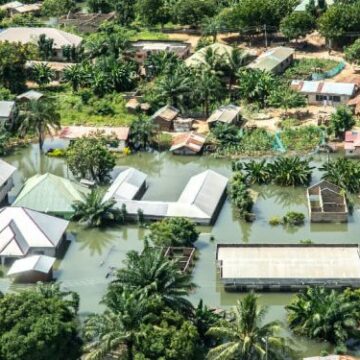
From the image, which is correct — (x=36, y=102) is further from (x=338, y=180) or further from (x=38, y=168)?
(x=338, y=180)

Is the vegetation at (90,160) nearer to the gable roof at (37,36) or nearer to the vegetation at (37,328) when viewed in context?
the vegetation at (37,328)

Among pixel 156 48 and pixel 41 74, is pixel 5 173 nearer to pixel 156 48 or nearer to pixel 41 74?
pixel 41 74

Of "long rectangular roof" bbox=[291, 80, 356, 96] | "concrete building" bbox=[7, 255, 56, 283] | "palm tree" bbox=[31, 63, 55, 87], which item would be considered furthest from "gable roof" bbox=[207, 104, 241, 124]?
"concrete building" bbox=[7, 255, 56, 283]

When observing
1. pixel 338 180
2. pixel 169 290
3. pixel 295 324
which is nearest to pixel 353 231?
pixel 338 180

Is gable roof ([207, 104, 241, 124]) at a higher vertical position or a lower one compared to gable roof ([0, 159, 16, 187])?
lower

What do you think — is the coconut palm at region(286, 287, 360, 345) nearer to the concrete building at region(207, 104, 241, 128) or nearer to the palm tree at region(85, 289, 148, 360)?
the palm tree at region(85, 289, 148, 360)

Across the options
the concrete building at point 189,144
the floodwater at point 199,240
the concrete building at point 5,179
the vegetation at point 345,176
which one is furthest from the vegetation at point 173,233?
the concrete building at point 189,144

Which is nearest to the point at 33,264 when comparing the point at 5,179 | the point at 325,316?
the point at 5,179
